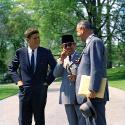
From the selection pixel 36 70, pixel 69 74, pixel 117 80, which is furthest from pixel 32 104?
pixel 117 80

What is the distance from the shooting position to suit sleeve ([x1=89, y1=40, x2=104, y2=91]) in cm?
675

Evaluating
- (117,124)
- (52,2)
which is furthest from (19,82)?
(52,2)

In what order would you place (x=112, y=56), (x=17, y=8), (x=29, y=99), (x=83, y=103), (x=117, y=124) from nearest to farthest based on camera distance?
(x=83, y=103), (x=29, y=99), (x=117, y=124), (x=112, y=56), (x=17, y=8)

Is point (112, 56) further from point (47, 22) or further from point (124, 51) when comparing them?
point (47, 22)

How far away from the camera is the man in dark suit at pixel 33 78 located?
7609mm

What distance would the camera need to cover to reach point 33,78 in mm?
7652

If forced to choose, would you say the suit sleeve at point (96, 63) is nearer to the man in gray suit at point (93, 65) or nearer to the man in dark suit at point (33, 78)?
the man in gray suit at point (93, 65)

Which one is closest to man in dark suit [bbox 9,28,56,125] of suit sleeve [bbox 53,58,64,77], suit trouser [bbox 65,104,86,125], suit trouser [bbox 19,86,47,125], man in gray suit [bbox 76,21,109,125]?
suit trouser [bbox 19,86,47,125]

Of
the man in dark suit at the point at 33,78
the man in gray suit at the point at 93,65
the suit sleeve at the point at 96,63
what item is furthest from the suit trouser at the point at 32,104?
the suit sleeve at the point at 96,63

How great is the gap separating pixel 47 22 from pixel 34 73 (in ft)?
132

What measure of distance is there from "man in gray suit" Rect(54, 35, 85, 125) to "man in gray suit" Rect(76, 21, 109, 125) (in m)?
0.20

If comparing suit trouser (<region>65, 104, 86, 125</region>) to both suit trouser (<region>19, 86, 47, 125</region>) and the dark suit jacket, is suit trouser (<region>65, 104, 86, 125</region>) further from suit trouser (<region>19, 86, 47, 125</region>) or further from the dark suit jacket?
the dark suit jacket

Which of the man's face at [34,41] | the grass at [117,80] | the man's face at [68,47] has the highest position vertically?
the man's face at [34,41]

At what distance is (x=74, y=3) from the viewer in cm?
4688
